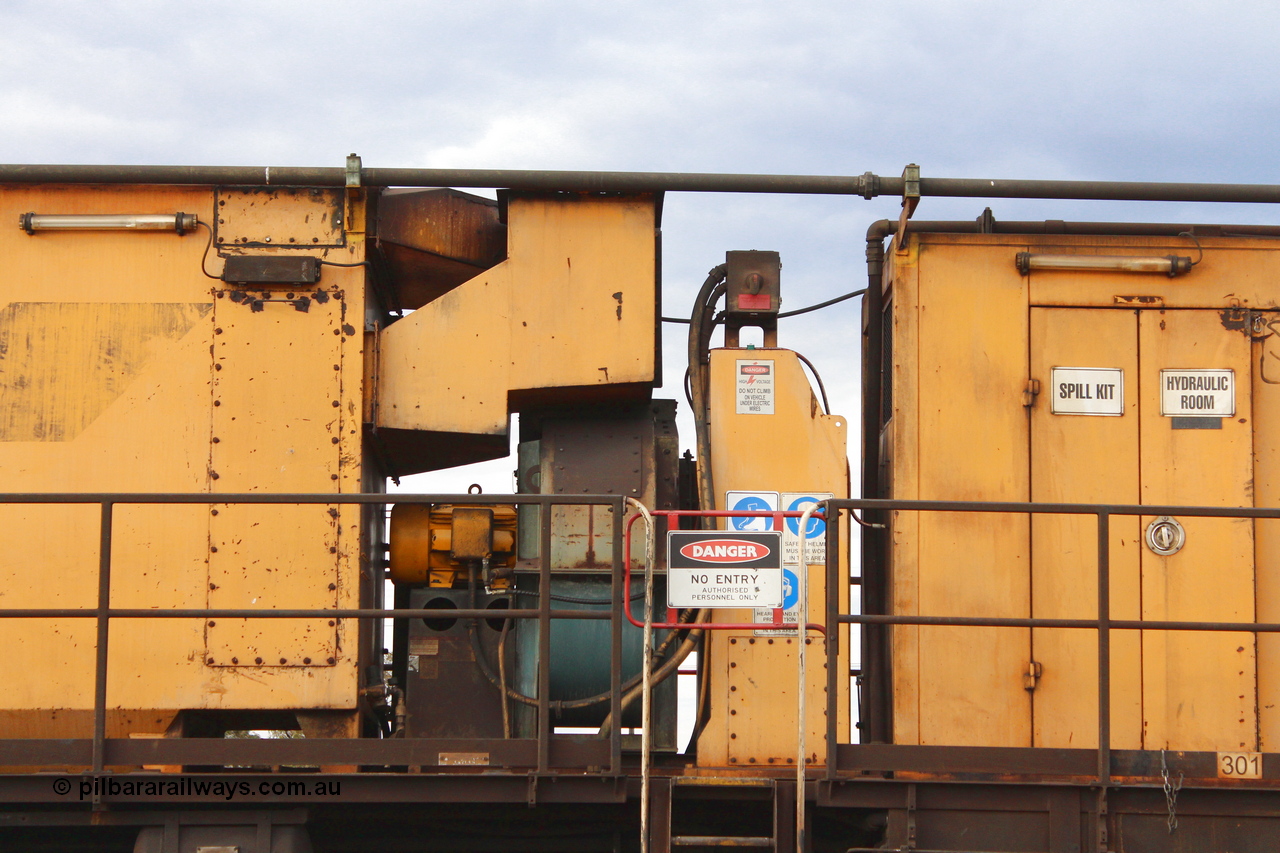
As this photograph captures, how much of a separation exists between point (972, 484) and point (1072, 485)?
496mm

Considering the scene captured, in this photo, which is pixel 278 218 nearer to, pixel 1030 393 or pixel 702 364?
pixel 702 364

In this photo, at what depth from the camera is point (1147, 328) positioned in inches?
244

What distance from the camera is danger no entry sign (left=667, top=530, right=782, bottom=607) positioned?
5.34 m

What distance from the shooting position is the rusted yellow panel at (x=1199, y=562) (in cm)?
595

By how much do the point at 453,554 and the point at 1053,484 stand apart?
3.00 metres

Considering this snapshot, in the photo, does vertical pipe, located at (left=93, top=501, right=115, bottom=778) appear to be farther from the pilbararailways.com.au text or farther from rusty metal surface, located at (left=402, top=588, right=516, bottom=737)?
rusty metal surface, located at (left=402, top=588, right=516, bottom=737)

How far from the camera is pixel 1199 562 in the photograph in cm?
604

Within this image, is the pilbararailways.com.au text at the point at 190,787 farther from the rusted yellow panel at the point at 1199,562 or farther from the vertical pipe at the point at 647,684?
the rusted yellow panel at the point at 1199,562

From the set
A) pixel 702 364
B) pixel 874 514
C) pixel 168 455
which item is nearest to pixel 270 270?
pixel 168 455

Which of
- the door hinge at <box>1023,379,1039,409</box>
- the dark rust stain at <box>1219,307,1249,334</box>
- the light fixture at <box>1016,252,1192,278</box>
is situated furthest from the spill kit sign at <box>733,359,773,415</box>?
the dark rust stain at <box>1219,307,1249,334</box>

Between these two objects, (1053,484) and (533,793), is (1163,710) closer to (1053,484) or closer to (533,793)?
(1053,484)

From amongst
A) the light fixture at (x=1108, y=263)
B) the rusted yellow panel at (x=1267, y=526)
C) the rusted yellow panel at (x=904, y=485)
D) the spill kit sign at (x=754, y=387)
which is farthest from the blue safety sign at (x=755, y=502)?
the rusted yellow panel at (x=1267, y=526)

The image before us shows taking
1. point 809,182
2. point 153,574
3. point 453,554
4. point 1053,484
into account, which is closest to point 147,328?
point 153,574

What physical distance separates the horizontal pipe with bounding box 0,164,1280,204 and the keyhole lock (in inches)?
64.2
